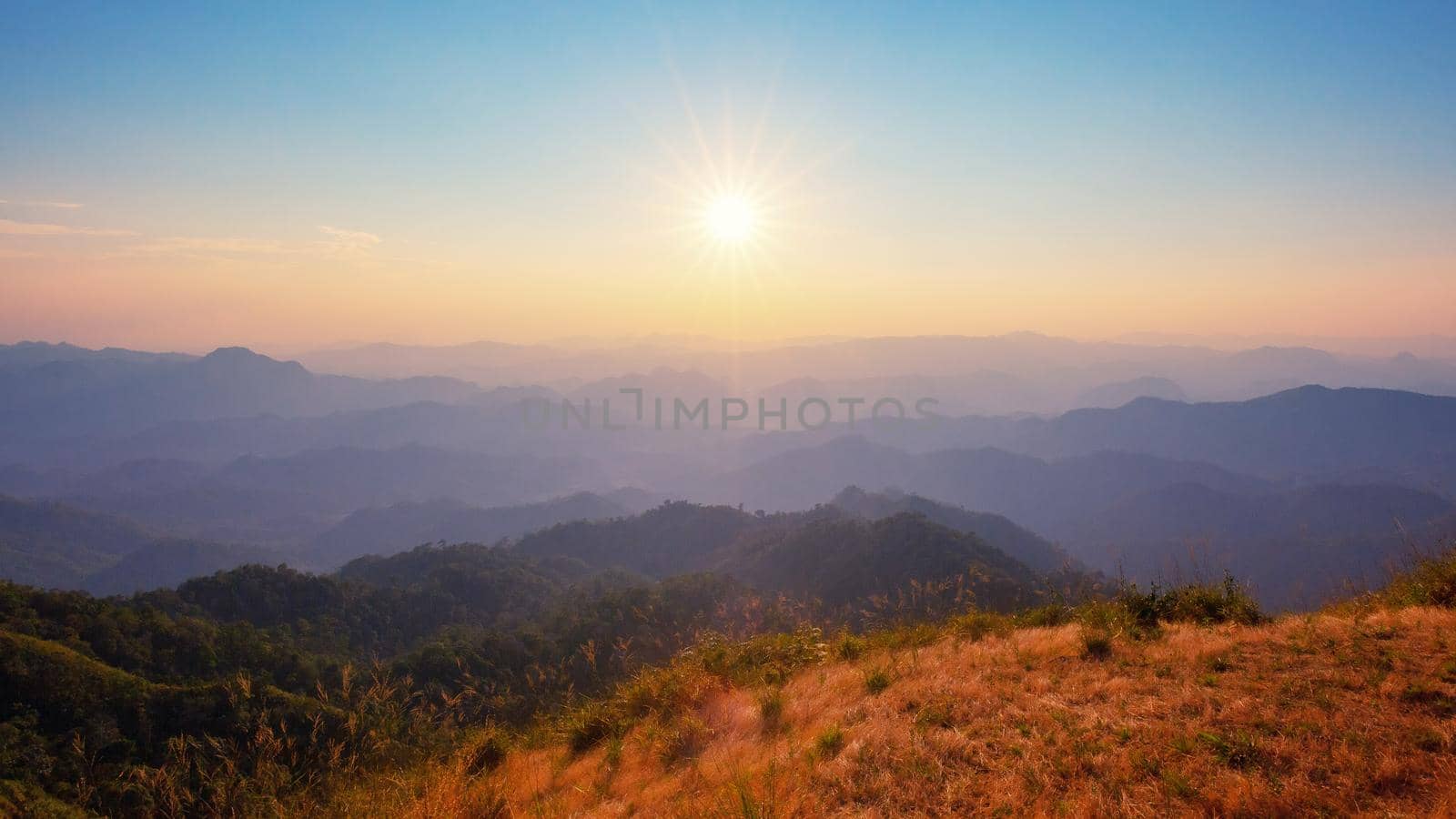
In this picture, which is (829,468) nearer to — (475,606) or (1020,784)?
(475,606)

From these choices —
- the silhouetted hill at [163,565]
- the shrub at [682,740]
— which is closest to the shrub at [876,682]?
the shrub at [682,740]

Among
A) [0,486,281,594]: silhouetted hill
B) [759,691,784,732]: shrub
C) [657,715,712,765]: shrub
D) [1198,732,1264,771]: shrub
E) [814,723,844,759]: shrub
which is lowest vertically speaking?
[0,486,281,594]: silhouetted hill

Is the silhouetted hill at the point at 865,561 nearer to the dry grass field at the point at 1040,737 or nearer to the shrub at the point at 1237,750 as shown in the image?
the dry grass field at the point at 1040,737

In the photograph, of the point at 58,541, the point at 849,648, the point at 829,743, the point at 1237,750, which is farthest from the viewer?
the point at 58,541

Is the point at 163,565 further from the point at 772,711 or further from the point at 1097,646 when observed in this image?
the point at 1097,646

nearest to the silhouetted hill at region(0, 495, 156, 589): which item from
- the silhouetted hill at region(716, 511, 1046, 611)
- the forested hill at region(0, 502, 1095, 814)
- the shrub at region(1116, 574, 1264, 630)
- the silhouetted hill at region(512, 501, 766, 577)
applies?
the forested hill at region(0, 502, 1095, 814)

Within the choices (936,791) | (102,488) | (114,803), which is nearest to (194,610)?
(114,803)

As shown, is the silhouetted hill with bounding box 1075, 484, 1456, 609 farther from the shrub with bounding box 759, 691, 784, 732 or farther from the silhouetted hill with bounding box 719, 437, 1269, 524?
the shrub with bounding box 759, 691, 784, 732

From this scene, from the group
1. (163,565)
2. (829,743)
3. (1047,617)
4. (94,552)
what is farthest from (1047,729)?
(94,552)
